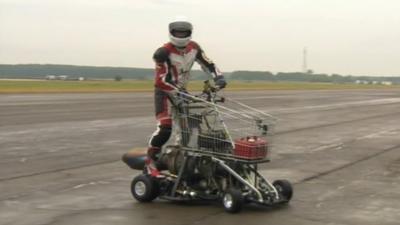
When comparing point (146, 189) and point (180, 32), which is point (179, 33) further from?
point (146, 189)

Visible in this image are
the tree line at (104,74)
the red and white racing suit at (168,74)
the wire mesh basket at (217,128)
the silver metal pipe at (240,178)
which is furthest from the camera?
the tree line at (104,74)

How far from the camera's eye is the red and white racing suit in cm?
748

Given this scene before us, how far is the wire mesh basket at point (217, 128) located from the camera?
284 inches

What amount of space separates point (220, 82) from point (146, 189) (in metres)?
1.52

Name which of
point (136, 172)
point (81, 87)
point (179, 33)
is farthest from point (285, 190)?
point (81, 87)

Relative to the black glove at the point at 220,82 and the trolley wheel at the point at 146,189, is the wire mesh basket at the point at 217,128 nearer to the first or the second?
the black glove at the point at 220,82

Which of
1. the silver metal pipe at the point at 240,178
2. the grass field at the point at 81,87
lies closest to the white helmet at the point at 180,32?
the silver metal pipe at the point at 240,178

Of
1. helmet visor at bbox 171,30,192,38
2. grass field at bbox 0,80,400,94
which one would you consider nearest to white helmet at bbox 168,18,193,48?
helmet visor at bbox 171,30,192,38

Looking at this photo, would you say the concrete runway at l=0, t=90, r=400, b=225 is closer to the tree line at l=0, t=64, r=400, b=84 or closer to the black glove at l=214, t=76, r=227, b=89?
the black glove at l=214, t=76, r=227, b=89

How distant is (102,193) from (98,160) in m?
3.53

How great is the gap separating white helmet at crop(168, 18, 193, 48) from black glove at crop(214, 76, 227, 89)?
1.95ft

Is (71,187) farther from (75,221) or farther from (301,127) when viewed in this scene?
(301,127)

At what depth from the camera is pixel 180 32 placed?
7.50m

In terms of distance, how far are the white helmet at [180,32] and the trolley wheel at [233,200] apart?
178 centimetres
